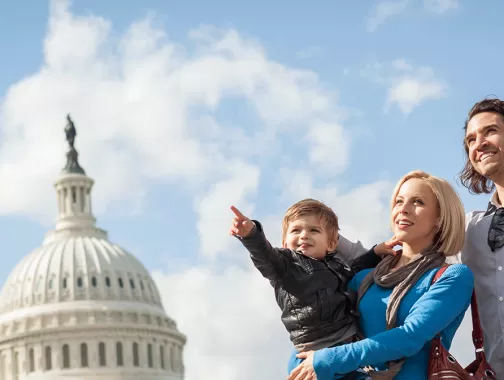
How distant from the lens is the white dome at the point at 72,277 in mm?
→ 98656

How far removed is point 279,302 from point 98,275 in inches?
3664

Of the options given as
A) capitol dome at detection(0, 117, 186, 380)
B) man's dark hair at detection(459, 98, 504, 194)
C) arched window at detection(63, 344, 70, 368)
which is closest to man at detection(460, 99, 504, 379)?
man's dark hair at detection(459, 98, 504, 194)

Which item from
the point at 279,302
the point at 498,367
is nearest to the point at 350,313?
the point at 279,302

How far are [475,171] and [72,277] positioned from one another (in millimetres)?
92529

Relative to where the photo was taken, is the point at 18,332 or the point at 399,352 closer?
the point at 399,352

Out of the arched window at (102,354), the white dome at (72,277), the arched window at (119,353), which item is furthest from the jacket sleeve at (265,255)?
the arched window at (119,353)

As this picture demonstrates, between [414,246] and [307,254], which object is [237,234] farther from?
[414,246]

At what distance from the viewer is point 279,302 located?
7.53 metres

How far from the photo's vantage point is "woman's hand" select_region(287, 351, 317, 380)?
6855 mm

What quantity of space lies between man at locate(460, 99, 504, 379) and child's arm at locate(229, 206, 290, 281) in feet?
3.97

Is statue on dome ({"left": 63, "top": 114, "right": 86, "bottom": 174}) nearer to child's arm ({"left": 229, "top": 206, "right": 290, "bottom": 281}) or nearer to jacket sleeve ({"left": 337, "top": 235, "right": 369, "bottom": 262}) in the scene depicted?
jacket sleeve ({"left": 337, "top": 235, "right": 369, "bottom": 262})

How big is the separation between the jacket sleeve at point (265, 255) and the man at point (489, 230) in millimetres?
1208

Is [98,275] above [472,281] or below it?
above

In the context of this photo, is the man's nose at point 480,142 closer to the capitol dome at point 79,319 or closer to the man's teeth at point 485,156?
the man's teeth at point 485,156
